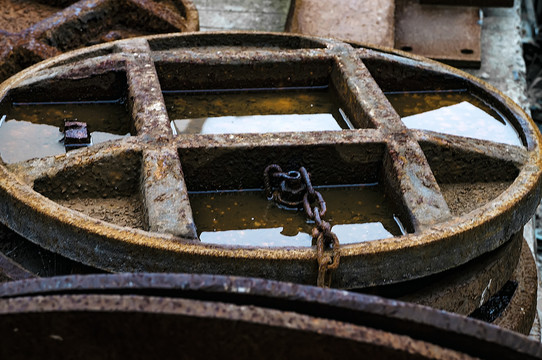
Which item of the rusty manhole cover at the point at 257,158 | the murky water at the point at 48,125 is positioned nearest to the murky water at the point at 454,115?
the rusty manhole cover at the point at 257,158

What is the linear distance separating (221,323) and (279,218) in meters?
1.19

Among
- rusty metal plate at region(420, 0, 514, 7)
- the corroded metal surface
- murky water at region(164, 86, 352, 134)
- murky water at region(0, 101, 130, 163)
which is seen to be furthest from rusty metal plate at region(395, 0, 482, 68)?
murky water at region(0, 101, 130, 163)

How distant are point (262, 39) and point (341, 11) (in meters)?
1.26

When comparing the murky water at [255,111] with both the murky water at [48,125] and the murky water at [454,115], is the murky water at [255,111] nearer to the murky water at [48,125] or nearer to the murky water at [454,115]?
the murky water at [48,125]

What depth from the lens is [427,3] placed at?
216 inches

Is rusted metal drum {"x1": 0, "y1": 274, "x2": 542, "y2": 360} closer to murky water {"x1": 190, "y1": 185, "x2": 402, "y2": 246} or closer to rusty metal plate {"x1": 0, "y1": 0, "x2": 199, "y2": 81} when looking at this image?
murky water {"x1": 190, "y1": 185, "x2": 402, "y2": 246}

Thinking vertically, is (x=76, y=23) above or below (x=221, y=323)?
below

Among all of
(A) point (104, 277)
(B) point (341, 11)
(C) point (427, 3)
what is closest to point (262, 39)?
(B) point (341, 11)

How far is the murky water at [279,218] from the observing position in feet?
8.00

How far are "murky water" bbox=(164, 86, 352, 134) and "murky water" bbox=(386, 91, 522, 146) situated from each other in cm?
36

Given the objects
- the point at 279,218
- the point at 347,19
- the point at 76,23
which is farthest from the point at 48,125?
the point at 347,19

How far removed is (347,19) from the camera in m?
4.79

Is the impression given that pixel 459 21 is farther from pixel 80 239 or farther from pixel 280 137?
pixel 80 239

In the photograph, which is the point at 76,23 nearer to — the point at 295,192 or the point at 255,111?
the point at 255,111
